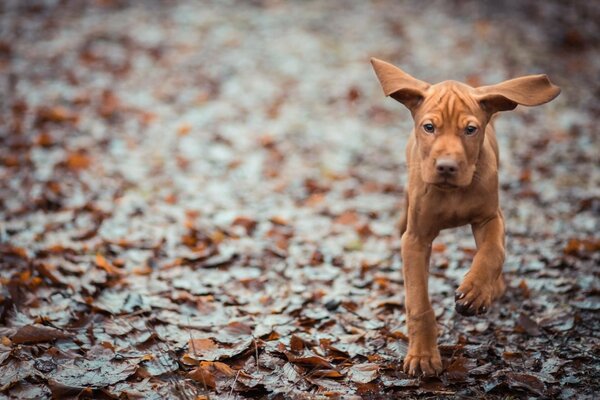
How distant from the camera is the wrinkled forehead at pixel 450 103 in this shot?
3230 mm

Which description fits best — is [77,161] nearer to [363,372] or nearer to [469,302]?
[363,372]

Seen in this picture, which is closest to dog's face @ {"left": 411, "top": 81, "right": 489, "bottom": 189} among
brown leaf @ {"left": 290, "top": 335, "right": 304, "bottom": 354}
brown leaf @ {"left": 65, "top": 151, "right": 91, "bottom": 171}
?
brown leaf @ {"left": 290, "top": 335, "right": 304, "bottom": 354}

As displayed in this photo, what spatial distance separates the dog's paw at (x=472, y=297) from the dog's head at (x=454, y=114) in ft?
1.67

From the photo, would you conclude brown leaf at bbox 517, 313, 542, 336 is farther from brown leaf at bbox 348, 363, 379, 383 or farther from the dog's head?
the dog's head

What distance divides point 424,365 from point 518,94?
146cm

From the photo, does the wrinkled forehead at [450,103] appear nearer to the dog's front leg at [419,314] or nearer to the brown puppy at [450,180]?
the brown puppy at [450,180]

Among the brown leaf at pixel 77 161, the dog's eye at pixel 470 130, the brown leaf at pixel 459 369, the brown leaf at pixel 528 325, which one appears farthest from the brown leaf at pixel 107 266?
the dog's eye at pixel 470 130

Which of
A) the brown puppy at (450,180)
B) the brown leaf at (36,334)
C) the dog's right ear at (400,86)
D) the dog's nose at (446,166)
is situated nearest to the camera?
the dog's nose at (446,166)

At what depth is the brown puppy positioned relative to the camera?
323cm

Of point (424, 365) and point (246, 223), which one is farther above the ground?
point (424, 365)

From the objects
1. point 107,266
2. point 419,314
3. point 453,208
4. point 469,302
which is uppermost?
point 453,208

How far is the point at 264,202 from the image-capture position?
23.1 feet

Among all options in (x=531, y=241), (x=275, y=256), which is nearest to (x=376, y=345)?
(x=275, y=256)

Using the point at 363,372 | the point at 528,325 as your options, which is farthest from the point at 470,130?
the point at 528,325
